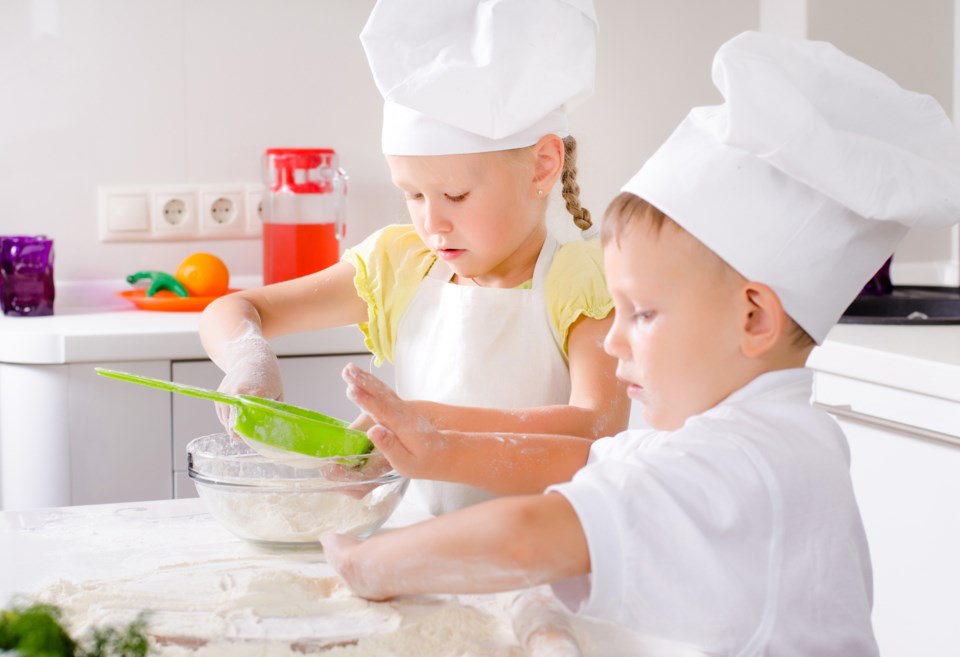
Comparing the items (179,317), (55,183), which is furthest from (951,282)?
(55,183)

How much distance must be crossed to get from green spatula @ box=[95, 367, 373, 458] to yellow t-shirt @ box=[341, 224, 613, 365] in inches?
14.8

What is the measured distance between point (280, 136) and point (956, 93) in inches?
59.5

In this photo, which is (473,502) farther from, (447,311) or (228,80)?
(228,80)

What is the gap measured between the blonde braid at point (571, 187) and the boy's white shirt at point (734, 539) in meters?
0.62

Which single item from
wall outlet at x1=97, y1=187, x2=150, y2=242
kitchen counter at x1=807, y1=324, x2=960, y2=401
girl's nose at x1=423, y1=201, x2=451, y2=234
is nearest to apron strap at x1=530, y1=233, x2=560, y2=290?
girl's nose at x1=423, y1=201, x2=451, y2=234

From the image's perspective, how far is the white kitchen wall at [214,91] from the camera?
7.55 ft

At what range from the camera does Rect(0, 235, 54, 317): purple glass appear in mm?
2158

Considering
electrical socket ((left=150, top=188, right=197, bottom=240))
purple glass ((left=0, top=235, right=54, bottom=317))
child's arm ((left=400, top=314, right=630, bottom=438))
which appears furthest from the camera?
electrical socket ((left=150, top=188, right=197, bottom=240))

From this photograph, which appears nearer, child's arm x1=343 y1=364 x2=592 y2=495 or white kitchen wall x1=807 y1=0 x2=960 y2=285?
child's arm x1=343 y1=364 x2=592 y2=495

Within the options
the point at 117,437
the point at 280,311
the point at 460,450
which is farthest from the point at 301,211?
the point at 460,450

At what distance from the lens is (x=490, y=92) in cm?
117

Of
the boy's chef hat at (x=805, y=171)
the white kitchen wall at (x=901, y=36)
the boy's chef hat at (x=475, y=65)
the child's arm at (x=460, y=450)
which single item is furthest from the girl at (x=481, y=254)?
the white kitchen wall at (x=901, y=36)

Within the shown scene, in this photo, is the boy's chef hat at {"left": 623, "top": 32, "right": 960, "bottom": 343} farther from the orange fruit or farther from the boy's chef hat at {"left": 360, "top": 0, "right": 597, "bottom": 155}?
the orange fruit

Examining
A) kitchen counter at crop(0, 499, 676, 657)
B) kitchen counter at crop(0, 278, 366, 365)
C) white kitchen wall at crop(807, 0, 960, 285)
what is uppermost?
white kitchen wall at crop(807, 0, 960, 285)
